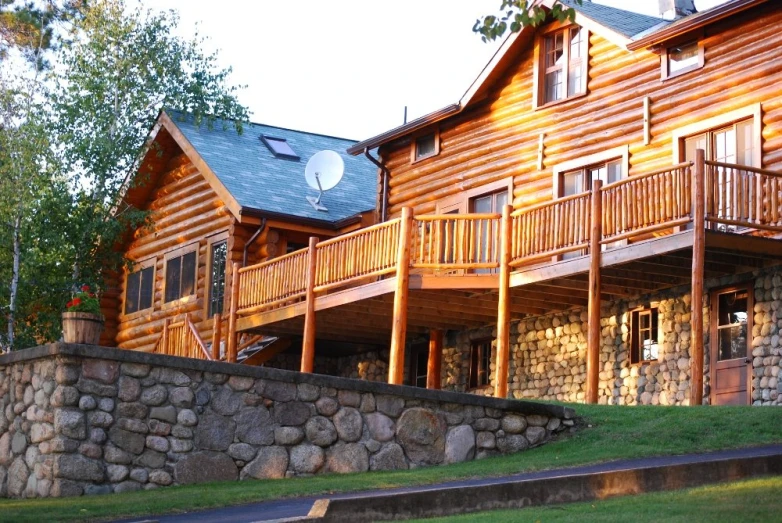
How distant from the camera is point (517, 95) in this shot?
25.4 m

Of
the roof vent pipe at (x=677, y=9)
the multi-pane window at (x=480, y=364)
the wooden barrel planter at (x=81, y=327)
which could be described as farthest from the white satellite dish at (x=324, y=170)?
the wooden barrel planter at (x=81, y=327)

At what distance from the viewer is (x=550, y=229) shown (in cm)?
2066

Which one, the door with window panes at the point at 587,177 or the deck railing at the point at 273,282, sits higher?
the door with window panes at the point at 587,177

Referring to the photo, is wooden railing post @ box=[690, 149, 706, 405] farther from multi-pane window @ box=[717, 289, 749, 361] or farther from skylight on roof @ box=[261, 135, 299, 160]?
skylight on roof @ box=[261, 135, 299, 160]

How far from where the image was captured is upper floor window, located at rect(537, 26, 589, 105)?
24.2m

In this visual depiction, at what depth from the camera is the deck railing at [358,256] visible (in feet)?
73.5

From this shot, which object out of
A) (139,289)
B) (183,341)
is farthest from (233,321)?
(139,289)

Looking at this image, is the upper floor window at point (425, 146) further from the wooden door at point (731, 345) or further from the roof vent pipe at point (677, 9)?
the wooden door at point (731, 345)

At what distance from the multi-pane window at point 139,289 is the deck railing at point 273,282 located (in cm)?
657

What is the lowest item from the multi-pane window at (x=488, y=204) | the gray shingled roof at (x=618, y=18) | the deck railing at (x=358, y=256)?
the deck railing at (x=358, y=256)

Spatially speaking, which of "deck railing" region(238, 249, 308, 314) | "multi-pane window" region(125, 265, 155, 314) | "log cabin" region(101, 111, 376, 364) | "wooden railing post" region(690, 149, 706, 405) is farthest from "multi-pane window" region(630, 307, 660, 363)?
"multi-pane window" region(125, 265, 155, 314)

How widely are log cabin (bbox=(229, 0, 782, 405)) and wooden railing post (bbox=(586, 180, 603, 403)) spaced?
3 centimetres

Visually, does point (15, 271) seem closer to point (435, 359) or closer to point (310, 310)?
point (310, 310)

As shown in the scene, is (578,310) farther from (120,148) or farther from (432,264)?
(120,148)
